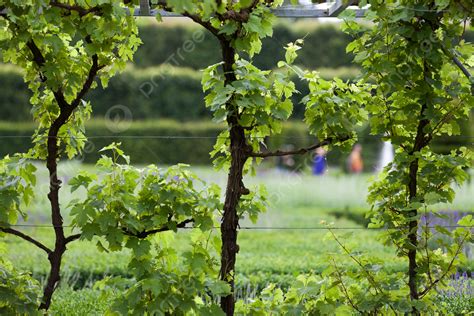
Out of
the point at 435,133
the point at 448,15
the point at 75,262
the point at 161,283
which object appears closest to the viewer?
the point at 161,283

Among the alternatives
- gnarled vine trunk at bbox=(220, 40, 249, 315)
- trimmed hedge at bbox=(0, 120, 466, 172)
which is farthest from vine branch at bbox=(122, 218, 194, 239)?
trimmed hedge at bbox=(0, 120, 466, 172)

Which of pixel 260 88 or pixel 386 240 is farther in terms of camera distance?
pixel 386 240

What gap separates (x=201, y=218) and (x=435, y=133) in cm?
90

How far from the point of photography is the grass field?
4988 mm

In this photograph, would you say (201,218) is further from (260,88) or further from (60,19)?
(60,19)

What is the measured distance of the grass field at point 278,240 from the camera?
4.99 m

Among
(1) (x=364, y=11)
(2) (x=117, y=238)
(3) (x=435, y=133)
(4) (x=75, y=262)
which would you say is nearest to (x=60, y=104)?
(2) (x=117, y=238)

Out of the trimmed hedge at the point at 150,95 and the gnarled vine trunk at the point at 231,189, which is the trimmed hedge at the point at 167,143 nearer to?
the trimmed hedge at the point at 150,95

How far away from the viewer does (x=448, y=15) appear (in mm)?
2533

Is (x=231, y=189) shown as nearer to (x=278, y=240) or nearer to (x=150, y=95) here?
(x=278, y=240)

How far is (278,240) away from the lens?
307 inches

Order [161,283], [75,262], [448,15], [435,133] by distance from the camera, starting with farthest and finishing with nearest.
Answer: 1. [75,262]
2. [435,133]
3. [448,15]
4. [161,283]

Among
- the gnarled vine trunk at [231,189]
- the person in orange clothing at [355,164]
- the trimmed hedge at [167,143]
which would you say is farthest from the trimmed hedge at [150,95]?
the gnarled vine trunk at [231,189]

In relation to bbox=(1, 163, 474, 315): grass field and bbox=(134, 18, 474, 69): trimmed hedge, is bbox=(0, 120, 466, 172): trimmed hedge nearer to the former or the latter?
bbox=(1, 163, 474, 315): grass field
